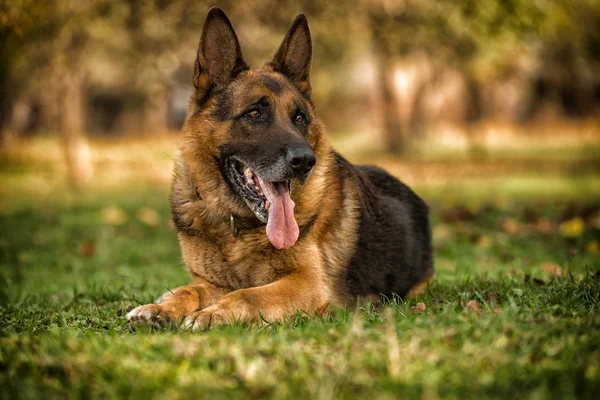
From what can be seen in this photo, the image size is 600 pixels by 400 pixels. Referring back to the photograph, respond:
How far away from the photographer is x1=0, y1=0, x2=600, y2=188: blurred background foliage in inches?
451

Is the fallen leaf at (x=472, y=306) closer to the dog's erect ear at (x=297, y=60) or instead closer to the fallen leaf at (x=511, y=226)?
the dog's erect ear at (x=297, y=60)

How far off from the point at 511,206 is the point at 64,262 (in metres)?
8.34

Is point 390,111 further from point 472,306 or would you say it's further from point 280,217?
point 472,306

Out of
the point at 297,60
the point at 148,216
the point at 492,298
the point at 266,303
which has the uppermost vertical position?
the point at 297,60

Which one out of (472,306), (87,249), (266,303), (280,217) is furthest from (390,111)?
(266,303)

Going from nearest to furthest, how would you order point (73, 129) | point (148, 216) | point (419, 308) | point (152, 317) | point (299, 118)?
point (152, 317) → point (419, 308) → point (299, 118) → point (148, 216) → point (73, 129)

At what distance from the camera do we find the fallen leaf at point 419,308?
4.29m

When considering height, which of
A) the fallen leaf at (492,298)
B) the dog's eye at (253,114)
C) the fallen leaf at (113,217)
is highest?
the dog's eye at (253,114)

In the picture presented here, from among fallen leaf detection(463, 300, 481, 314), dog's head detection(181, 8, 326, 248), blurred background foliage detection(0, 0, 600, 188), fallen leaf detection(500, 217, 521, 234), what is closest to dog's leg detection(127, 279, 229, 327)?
dog's head detection(181, 8, 326, 248)

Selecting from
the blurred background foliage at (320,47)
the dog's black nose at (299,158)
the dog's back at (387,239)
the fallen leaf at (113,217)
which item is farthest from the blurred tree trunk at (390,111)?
the dog's black nose at (299,158)

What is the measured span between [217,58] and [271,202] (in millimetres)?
1254

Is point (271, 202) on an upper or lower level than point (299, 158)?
lower

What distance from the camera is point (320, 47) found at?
62.8 ft

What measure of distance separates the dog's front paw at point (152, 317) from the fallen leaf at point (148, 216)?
7417 mm
